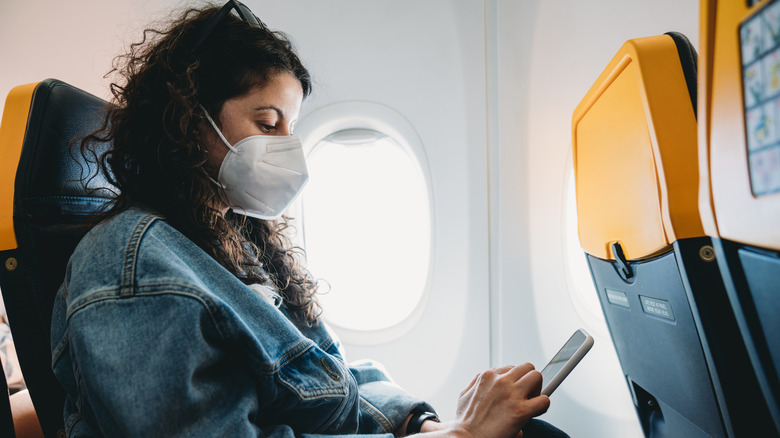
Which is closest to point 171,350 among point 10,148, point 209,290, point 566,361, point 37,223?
point 209,290

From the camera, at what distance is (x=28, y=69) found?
271 centimetres

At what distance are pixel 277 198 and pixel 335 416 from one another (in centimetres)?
57

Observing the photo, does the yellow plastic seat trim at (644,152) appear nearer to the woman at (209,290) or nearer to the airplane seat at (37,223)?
the woman at (209,290)

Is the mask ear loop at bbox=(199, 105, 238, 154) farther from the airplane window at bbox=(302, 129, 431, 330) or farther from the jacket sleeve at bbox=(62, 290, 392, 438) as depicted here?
the airplane window at bbox=(302, 129, 431, 330)

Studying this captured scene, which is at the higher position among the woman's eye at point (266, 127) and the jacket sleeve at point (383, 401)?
the woman's eye at point (266, 127)

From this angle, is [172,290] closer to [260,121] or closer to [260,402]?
[260,402]

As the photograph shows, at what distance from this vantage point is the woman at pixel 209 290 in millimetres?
762

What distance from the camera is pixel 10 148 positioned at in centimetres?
100

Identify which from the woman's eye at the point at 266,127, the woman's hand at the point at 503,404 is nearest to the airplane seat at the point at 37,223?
the woman's eye at the point at 266,127

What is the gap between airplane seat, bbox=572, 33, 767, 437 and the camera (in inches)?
27.4

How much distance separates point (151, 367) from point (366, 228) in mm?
2088

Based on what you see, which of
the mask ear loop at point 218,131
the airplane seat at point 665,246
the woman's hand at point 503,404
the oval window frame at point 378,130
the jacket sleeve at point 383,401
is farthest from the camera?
the oval window frame at point 378,130

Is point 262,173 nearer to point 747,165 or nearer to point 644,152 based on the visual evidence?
point 644,152

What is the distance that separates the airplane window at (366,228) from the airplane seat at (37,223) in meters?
1.49
